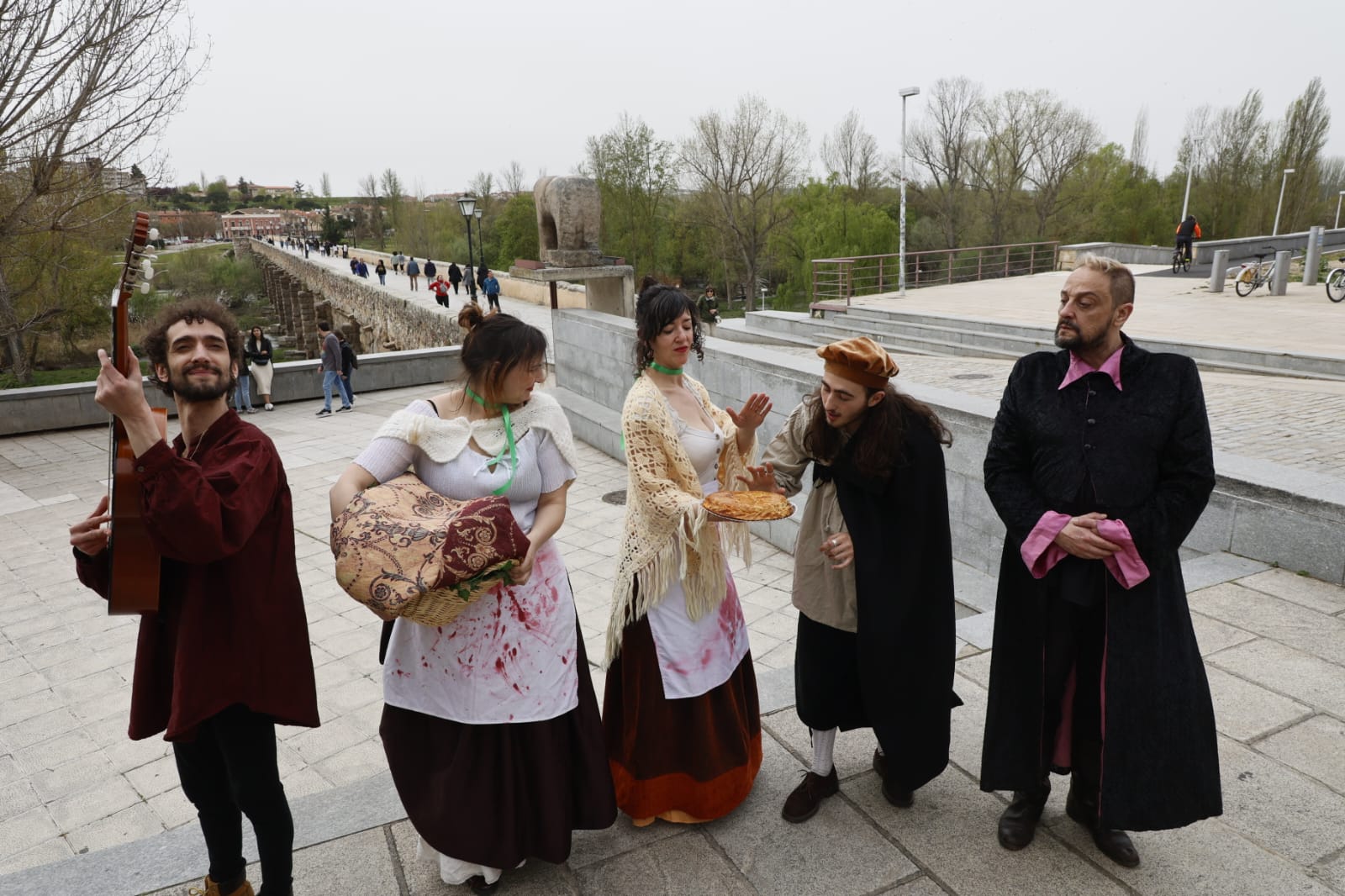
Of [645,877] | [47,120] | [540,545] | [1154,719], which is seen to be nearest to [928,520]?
[1154,719]

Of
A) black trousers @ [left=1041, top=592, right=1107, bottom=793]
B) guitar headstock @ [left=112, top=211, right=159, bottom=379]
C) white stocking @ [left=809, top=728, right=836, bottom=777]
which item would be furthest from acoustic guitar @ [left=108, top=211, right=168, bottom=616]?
black trousers @ [left=1041, top=592, right=1107, bottom=793]

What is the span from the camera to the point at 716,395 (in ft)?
26.0

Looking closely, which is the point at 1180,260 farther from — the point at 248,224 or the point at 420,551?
the point at 248,224

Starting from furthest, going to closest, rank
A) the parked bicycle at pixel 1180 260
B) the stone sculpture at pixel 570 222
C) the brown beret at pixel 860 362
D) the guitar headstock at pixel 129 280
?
the parked bicycle at pixel 1180 260 → the stone sculpture at pixel 570 222 → the brown beret at pixel 860 362 → the guitar headstock at pixel 129 280

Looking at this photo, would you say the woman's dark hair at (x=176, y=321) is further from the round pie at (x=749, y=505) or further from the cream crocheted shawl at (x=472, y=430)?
the round pie at (x=749, y=505)

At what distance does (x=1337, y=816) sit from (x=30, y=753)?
18.8 ft

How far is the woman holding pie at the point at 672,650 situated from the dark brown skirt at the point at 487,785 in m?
0.30

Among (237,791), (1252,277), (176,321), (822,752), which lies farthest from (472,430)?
(1252,277)

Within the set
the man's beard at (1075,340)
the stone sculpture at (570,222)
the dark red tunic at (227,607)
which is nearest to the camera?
the dark red tunic at (227,607)

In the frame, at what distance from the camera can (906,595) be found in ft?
8.20

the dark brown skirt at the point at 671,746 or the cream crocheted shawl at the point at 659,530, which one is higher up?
the cream crocheted shawl at the point at 659,530

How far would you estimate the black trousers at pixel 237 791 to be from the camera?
2.15 metres

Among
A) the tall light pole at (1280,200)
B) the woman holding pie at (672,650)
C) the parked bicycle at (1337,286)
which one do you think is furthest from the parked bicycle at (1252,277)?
the tall light pole at (1280,200)

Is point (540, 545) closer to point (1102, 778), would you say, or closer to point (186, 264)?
point (1102, 778)
